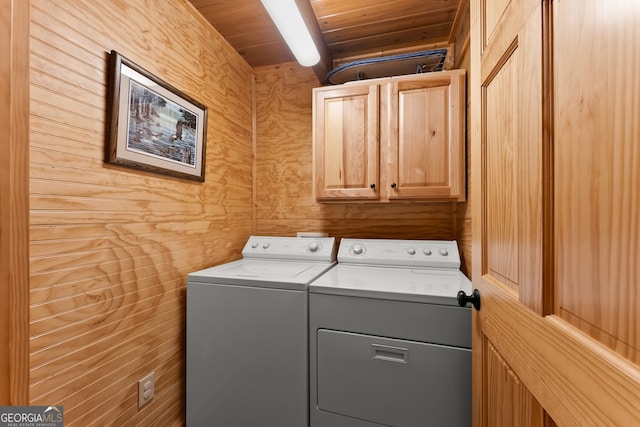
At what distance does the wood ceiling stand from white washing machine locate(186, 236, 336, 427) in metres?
1.49

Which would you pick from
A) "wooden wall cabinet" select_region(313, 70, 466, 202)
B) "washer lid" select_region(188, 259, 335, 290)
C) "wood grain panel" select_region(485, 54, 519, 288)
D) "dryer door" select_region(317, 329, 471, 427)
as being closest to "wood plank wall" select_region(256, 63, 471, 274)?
"wooden wall cabinet" select_region(313, 70, 466, 202)

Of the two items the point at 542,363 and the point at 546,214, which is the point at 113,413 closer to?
the point at 542,363

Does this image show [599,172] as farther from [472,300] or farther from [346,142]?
[346,142]

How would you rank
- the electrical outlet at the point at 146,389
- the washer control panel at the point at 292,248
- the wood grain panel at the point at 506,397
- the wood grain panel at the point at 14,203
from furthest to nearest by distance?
the washer control panel at the point at 292,248, the electrical outlet at the point at 146,389, the wood grain panel at the point at 14,203, the wood grain panel at the point at 506,397

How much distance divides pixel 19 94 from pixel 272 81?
1736mm

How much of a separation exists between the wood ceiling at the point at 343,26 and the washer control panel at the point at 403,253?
1.34 meters

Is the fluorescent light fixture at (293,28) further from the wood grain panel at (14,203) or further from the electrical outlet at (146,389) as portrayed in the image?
the electrical outlet at (146,389)

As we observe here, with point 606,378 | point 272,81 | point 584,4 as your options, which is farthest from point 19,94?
point 272,81

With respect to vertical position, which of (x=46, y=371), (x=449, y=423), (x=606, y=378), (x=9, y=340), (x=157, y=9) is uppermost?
(x=157, y=9)

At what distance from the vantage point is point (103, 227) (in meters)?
1.12

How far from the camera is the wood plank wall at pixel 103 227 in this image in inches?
36.2

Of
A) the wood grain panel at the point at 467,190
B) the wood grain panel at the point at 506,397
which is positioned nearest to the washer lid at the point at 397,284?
the wood grain panel at the point at 467,190

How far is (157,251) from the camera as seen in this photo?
54.7 inches

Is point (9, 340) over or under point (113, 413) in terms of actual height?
over
